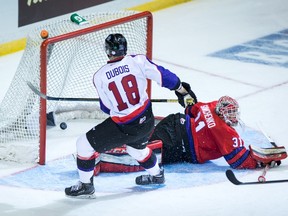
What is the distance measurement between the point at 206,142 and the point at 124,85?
0.80 meters

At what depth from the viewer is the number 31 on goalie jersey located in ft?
18.5

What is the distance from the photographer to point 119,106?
5.67 m

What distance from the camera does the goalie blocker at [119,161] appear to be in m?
6.16

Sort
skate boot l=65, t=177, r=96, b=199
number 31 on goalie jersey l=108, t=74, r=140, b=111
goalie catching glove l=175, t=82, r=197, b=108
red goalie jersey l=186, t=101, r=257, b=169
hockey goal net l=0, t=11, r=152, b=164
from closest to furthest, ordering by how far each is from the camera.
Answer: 1. number 31 on goalie jersey l=108, t=74, r=140, b=111
2. skate boot l=65, t=177, r=96, b=199
3. goalie catching glove l=175, t=82, r=197, b=108
4. red goalie jersey l=186, t=101, r=257, b=169
5. hockey goal net l=0, t=11, r=152, b=164

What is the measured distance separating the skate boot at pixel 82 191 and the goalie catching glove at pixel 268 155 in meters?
0.98

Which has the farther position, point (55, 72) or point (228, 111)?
point (55, 72)

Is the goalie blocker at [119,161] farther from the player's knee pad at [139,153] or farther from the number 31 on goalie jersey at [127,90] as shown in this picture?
the number 31 on goalie jersey at [127,90]

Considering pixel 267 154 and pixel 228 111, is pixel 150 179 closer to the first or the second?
pixel 228 111

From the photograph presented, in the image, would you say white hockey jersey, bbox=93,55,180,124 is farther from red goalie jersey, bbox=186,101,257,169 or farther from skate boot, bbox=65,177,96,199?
red goalie jersey, bbox=186,101,257,169

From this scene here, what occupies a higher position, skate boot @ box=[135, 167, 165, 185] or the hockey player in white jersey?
the hockey player in white jersey

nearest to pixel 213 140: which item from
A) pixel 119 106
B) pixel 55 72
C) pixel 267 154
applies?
pixel 267 154

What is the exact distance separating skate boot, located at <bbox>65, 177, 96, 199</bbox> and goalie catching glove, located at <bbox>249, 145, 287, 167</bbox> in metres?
0.98

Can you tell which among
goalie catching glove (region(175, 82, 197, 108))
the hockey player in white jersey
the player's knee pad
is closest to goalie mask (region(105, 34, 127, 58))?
the hockey player in white jersey

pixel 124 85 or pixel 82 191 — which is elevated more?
pixel 124 85
